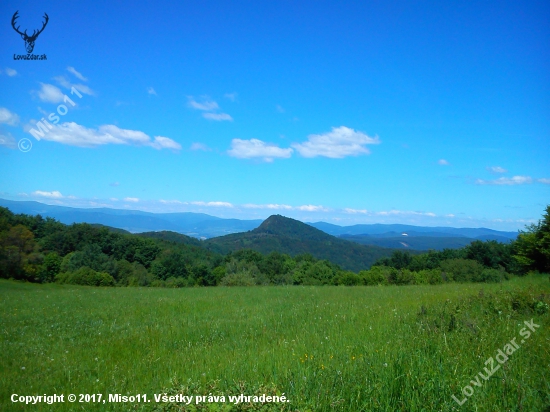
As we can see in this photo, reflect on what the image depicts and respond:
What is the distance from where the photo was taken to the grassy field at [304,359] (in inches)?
182

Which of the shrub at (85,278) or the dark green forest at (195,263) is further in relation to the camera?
the shrub at (85,278)

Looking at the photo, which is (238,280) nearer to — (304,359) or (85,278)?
(85,278)

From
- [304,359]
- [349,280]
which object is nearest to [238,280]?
[349,280]

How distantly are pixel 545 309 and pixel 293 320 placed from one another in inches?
267

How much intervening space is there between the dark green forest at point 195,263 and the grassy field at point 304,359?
2119cm

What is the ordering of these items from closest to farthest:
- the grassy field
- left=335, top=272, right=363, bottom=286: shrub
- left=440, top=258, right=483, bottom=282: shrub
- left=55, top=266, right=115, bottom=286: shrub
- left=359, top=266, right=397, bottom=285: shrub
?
the grassy field < left=55, top=266, right=115, bottom=286: shrub < left=359, top=266, right=397, bottom=285: shrub < left=440, top=258, right=483, bottom=282: shrub < left=335, top=272, right=363, bottom=286: shrub

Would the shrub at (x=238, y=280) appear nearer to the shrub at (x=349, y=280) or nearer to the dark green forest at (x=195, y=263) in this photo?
the dark green forest at (x=195, y=263)

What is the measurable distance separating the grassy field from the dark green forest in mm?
21195

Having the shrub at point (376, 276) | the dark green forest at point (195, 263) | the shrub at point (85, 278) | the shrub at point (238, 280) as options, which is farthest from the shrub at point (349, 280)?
the shrub at point (85, 278)

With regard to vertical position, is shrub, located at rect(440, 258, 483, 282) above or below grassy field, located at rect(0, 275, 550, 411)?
below

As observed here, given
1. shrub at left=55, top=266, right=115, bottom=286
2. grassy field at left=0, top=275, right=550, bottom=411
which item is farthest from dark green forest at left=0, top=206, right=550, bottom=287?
grassy field at left=0, top=275, right=550, bottom=411

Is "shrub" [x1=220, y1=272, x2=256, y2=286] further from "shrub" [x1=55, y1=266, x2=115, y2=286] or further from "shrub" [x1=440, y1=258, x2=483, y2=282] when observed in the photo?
"shrub" [x1=440, y1=258, x2=483, y2=282]

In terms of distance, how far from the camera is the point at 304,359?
6234 mm

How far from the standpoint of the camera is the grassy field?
4629 millimetres
